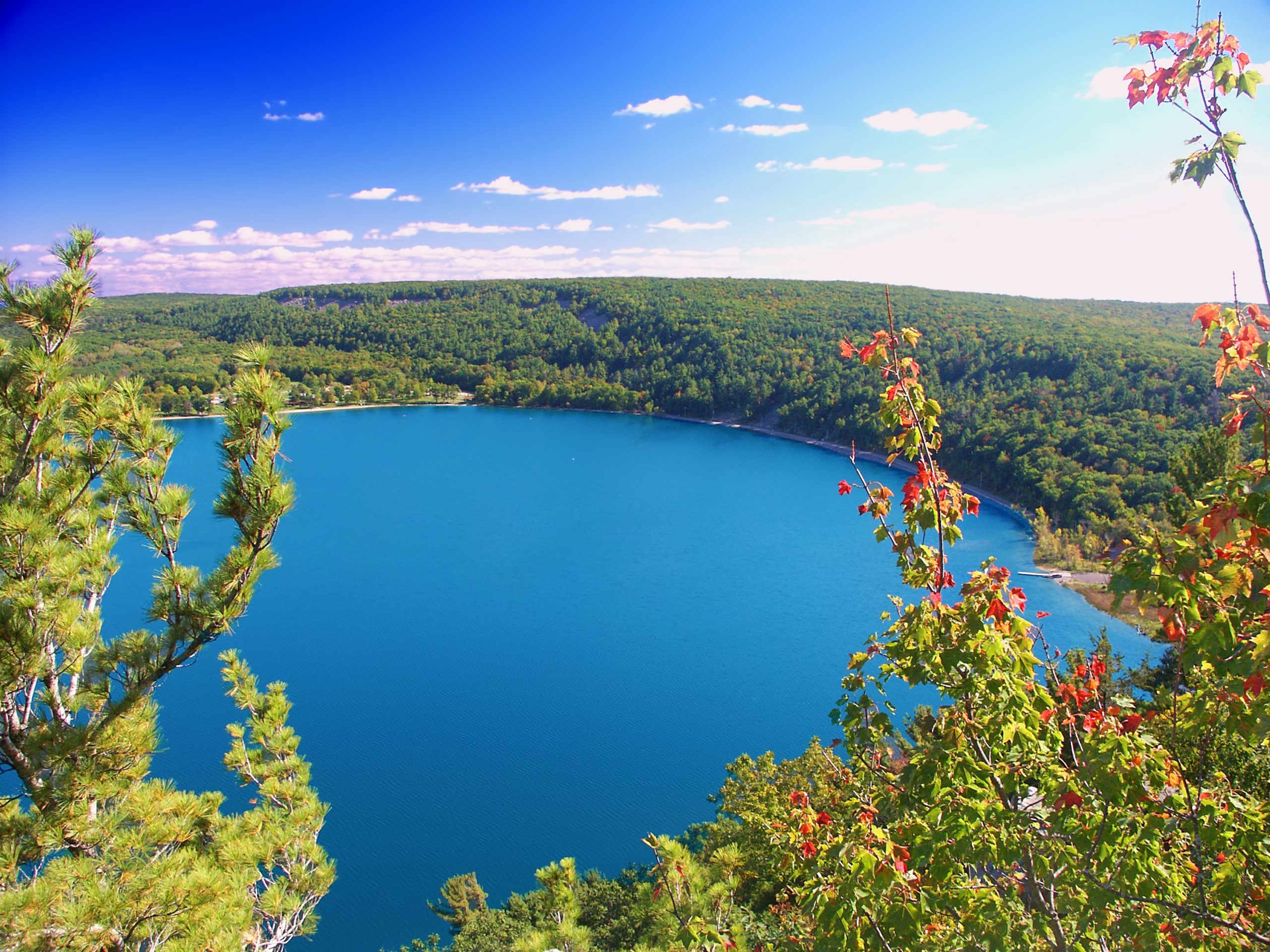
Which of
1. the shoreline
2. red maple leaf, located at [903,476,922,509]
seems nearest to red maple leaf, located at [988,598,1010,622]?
red maple leaf, located at [903,476,922,509]

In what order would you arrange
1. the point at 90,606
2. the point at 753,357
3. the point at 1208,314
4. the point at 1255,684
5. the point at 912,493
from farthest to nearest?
the point at 753,357 → the point at 90,606 → the point at 912,493 → the point at 1208,314 → the point at 1255,684

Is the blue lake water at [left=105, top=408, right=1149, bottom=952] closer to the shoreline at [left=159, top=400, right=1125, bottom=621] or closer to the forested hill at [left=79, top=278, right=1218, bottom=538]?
the shoreline at [left=159, top=400, right=1125, bottom=621]

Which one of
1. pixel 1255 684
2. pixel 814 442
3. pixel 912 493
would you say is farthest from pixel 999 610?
pixel 814 442

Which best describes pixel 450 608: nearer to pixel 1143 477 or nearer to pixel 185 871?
pixel 185 871

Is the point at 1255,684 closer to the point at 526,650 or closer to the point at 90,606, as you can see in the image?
the point at 90,606

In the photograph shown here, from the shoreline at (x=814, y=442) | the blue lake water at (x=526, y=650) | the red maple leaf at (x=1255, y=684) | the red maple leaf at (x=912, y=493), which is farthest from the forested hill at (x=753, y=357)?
the blue lake water at (x=526, y=650)

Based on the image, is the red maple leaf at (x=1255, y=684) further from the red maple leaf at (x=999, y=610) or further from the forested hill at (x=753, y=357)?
the forested hill at (x=753, y=357)
